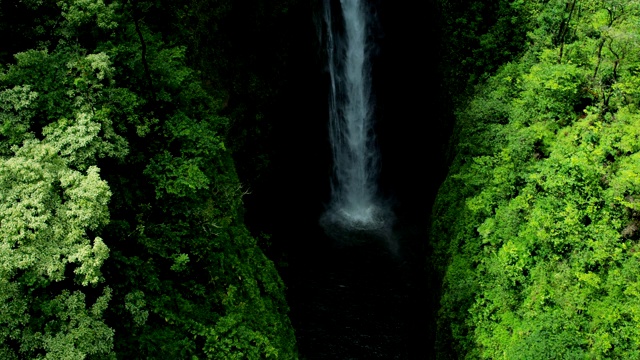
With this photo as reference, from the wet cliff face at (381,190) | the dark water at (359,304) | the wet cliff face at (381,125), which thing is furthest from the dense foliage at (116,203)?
the wet cliff face at (381,125)

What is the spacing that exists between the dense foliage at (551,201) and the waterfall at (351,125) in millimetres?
6456

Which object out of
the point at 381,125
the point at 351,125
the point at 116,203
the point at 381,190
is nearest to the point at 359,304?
the point at 381,190

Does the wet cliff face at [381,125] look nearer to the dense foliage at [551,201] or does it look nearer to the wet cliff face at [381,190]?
the wet cliff face at [381,190]

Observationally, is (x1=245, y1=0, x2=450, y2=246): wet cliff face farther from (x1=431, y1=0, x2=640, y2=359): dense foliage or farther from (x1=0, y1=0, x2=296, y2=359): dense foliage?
(x1=0, y1=0, x2=296, y2=359): dense foliage

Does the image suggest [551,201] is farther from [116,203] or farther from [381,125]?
[381,125]

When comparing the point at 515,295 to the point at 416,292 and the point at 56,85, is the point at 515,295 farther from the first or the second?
the point at 56,85

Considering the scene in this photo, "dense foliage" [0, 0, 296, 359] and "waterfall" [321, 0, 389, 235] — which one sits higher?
"waterfall" [321, 0, 389, 235]

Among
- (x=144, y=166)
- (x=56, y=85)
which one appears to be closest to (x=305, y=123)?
(x=144, y=166)

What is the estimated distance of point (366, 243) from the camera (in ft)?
60.3

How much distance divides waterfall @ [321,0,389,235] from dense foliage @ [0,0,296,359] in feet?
27.6

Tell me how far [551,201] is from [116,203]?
884cm

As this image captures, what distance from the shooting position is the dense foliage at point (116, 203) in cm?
711

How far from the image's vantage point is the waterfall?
19.1 meters

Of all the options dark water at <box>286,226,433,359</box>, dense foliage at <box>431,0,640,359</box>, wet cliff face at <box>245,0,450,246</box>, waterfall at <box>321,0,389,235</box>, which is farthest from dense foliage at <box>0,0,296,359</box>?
waterfall at <box>321,0,389,235</box>
